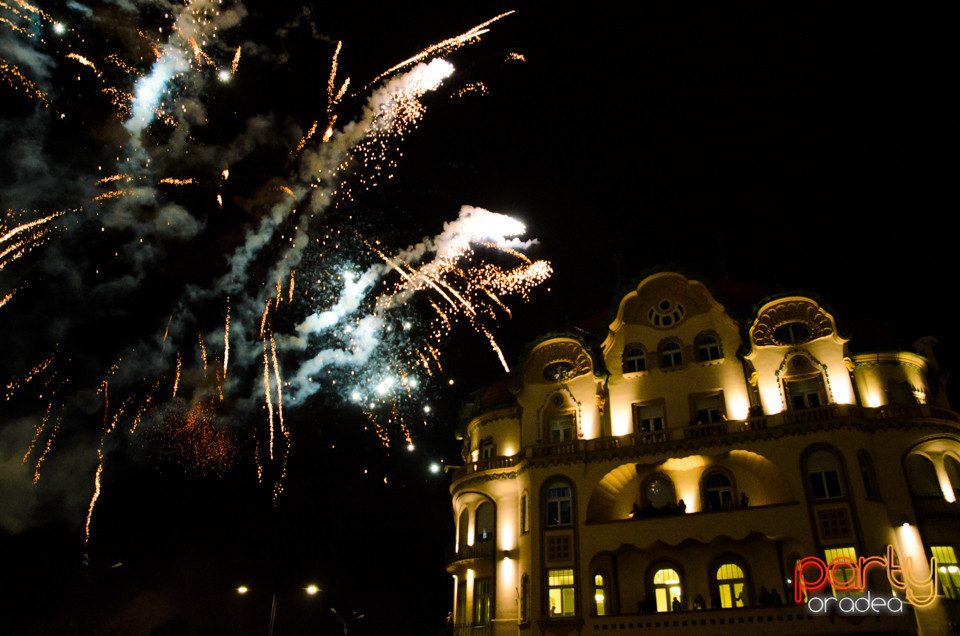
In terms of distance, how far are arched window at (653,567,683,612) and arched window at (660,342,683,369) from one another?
400 inches

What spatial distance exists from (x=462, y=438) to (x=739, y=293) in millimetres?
18452

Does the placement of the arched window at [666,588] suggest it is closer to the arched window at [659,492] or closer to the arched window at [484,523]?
the arched window at [659,492]

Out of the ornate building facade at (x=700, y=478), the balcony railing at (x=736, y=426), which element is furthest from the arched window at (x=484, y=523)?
the balcony railing at (x=736, y=426)

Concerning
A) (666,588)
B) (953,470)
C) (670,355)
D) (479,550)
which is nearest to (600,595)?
(666,588)

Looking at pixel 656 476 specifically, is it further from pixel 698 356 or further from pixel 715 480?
pixel 698 356

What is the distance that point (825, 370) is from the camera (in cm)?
3238

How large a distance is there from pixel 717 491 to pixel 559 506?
24.8 feet

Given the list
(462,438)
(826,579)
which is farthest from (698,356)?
(462,438)

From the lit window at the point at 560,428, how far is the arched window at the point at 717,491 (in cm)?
736

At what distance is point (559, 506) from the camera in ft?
113

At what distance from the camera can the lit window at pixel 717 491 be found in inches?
1278

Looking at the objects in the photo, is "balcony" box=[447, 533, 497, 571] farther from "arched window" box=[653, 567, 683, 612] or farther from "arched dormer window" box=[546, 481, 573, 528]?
"arched window" box=[653, 567, 683, 612]

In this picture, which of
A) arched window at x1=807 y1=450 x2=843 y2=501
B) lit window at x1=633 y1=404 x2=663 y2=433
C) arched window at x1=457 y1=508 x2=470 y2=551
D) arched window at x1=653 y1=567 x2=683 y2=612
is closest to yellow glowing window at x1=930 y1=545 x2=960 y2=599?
arched window at x1=807 y1=450 x2=843 y2=501

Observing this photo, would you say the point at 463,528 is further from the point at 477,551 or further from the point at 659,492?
the point at 659,492
